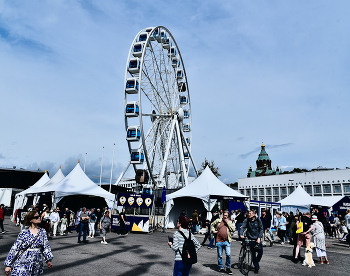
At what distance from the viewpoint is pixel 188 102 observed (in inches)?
1487

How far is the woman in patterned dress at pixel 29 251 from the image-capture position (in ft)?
13.9

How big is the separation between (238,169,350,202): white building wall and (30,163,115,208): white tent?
1867 inches

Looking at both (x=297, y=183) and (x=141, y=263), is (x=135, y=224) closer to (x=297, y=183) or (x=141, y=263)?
(x=141, y=263)

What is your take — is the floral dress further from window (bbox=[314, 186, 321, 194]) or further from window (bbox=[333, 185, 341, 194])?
window (bbox=[314, 186, 321, 194])

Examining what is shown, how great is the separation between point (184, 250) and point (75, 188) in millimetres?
16251

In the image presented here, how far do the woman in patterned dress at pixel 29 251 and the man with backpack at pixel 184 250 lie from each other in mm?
2114

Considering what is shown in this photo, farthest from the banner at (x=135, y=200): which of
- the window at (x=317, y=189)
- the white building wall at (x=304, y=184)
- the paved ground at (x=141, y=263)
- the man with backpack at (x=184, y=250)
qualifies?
the window at (x=317, y=189)

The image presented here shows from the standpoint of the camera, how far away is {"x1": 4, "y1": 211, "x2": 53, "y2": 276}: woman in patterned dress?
4.23m

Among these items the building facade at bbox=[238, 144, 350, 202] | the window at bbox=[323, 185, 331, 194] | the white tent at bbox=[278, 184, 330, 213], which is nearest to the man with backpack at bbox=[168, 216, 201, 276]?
the white tent at bbox=[278, 184, 330, 213]

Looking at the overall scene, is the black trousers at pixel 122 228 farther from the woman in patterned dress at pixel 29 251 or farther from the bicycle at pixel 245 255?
the woman in patterned dress at pixel 29 251

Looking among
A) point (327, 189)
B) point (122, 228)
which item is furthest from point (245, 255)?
point (327, 189)

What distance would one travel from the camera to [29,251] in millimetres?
4359

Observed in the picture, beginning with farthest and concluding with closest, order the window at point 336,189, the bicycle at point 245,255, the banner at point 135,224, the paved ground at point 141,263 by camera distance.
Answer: the window at point 336,189
the banner at point 135,224
the bicycle at point 245,255
the paved ground at point 141,263

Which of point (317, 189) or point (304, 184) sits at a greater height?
point (304, 184)
